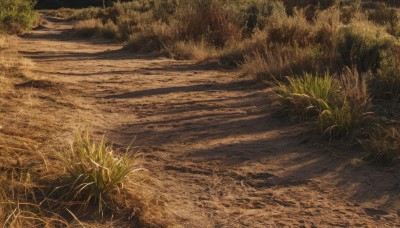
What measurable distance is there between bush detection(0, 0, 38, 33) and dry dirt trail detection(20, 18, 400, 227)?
42.6 feet

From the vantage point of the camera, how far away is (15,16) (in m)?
21.6

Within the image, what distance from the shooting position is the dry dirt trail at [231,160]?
3.87m

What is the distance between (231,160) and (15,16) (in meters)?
19.1

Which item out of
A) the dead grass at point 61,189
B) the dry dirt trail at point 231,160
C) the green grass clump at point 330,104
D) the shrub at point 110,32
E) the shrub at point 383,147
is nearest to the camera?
the dead grass at point 61,189

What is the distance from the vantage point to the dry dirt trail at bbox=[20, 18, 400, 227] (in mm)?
3865

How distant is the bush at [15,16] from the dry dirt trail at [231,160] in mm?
12974

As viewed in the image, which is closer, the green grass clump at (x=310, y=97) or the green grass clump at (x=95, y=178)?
the green grass clump at (x=95, y=178)

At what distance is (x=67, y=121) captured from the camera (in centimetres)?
612

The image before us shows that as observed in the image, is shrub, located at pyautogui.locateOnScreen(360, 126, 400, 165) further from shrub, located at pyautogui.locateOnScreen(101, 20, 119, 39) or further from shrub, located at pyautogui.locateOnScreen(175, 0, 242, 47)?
shrub, located at pyautogui.locateOnScreen(101, 20, 119, 39)

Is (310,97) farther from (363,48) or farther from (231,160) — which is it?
(363,48)

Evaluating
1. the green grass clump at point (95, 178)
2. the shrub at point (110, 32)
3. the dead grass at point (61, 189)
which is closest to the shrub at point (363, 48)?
the dead grass at point (61, 189)

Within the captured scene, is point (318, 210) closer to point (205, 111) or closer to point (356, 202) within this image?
point (356, 202)

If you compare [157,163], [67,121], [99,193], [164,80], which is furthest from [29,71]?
[99,193]

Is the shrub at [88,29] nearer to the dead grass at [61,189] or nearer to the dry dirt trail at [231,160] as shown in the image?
the dry dirt trail at [231,160]
